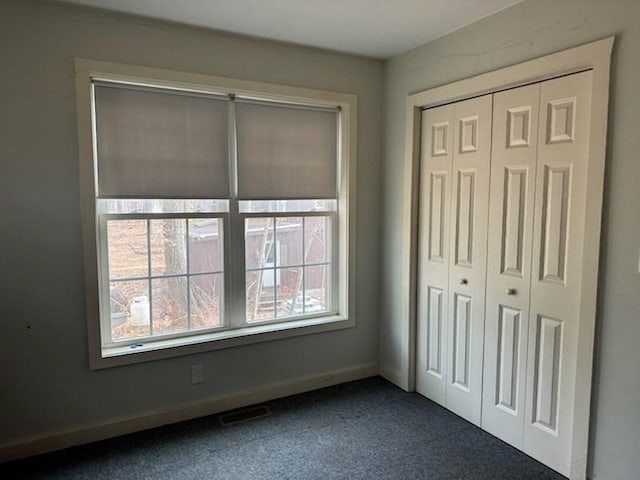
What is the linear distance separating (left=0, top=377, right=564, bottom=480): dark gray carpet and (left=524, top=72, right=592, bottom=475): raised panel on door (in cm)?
24

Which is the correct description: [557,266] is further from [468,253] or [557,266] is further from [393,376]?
[393,376]

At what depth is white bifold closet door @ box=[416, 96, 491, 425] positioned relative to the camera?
2645 millimetres

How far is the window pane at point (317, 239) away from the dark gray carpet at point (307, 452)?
3.58 feet

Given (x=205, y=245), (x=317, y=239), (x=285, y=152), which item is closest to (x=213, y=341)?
(x=205, y=245)

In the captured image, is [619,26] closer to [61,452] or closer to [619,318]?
[619,318]

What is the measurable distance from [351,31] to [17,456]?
10.4 feet

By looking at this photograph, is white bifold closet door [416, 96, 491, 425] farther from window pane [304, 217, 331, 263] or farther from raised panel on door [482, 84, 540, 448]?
window pane [304, 217, 331, 263]

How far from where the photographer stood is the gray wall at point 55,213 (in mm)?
2260

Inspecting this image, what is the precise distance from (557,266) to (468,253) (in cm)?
60

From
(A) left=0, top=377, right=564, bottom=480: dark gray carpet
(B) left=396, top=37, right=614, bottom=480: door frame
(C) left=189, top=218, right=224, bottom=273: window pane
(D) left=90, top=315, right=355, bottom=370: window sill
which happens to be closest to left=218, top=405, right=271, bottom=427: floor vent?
(A) left=0, top=377, right=564, bottom=480: dark gray carpet

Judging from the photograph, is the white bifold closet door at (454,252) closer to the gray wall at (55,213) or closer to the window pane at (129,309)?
the gray wall at (55,213)

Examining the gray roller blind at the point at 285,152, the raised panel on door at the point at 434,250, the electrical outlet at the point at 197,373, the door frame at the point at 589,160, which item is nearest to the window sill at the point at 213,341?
the electrical outlet at the point at 197,373

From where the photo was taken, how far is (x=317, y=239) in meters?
3.28

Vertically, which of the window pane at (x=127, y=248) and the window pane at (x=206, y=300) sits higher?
the window pane at (x=127, y=248)
